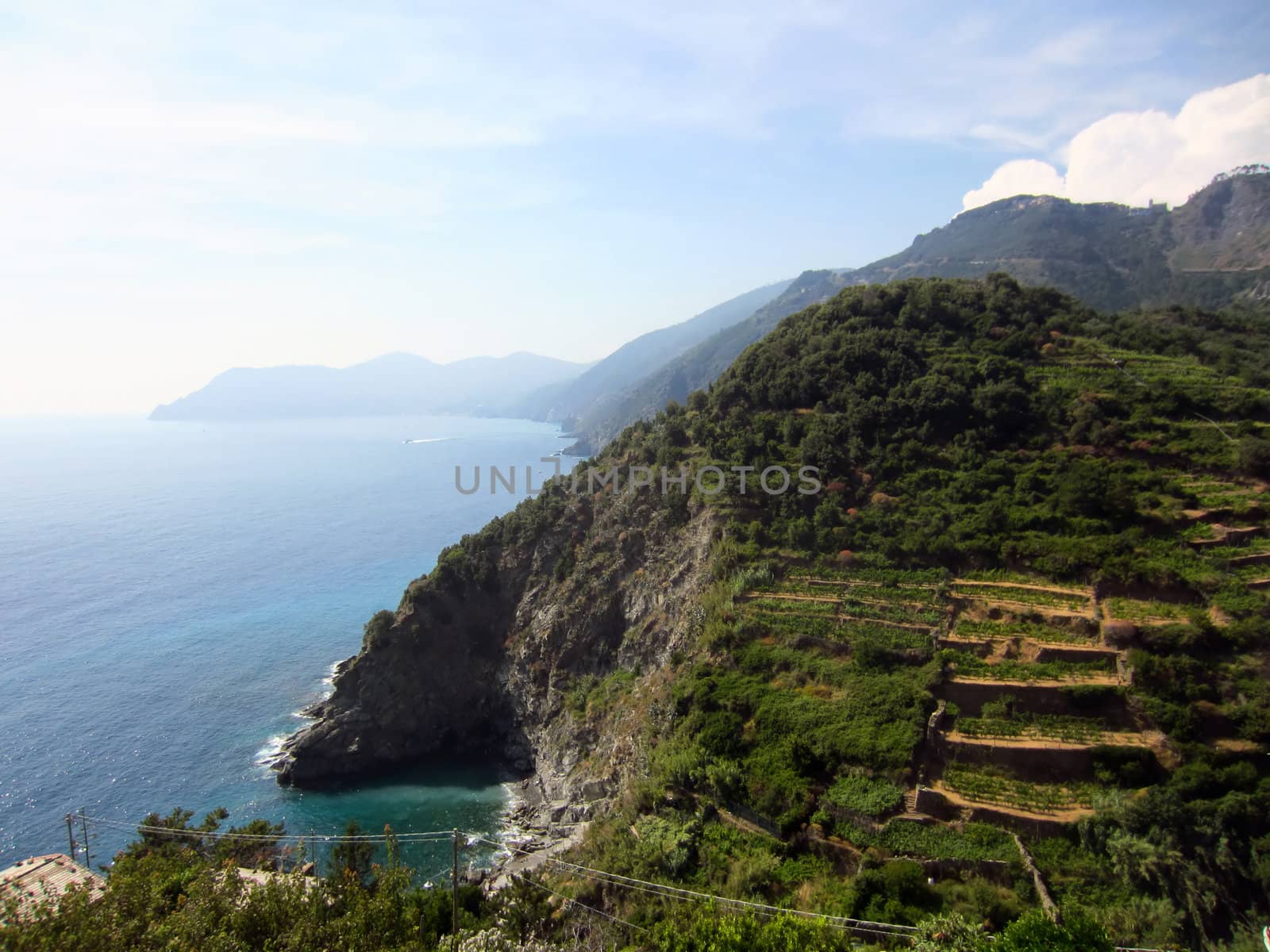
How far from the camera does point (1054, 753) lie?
16.9 meters

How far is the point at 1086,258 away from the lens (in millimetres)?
90062

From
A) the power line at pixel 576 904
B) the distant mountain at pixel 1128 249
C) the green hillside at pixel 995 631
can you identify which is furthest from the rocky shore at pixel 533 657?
the distant mountain at pixel 1128 249

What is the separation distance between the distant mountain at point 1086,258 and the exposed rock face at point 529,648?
5797 cm

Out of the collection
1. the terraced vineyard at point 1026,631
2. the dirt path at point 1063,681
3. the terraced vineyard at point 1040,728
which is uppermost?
the terraced vineyard at point 1026,631

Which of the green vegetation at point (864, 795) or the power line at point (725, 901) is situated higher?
the green vegetation at point (864, 795)

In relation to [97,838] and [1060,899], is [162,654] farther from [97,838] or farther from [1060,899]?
[1060,899]

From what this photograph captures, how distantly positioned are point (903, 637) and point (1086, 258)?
93223 millimetres

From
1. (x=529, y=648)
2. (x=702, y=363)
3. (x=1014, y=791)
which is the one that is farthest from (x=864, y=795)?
(x=702, y=363)

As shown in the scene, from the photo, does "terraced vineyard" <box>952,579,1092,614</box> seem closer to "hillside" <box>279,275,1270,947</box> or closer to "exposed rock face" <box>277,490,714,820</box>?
"hillside" <box>279,275,1270,947</box>

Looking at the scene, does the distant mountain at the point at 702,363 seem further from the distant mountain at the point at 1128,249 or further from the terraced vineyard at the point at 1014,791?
the terraced vineyard at the point at 1014,791

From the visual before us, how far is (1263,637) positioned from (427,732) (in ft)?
119

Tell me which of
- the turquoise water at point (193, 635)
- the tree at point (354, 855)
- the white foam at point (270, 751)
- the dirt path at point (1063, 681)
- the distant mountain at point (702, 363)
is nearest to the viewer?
the dirt path at point (1063, 681)

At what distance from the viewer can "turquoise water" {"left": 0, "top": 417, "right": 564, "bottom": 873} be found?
3161cm

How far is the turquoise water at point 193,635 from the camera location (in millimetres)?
31609
